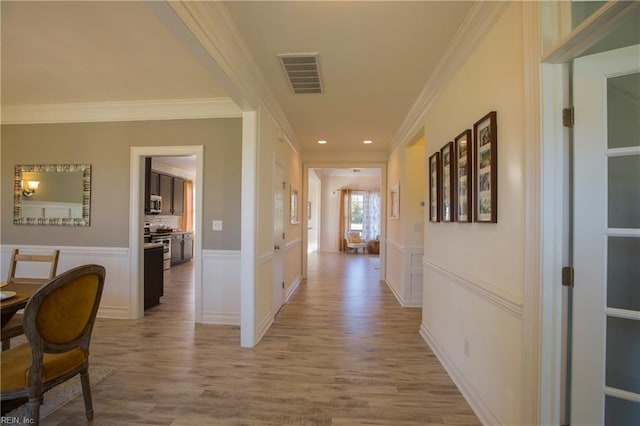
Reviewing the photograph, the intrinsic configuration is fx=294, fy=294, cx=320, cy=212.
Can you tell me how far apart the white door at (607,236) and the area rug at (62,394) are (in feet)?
10.4

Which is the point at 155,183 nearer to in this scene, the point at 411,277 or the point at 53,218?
the point at 53,218

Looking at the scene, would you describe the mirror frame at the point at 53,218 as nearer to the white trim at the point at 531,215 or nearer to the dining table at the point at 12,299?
the dining table at the point at 12,299

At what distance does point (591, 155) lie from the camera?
1341 mm

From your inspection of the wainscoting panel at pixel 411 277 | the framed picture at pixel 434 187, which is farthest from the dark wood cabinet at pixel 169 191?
the framed picture at pixel 434 187

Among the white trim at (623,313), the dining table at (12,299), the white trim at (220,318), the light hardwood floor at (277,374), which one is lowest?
the light hardwood floor at (277,374)

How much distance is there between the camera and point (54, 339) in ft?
5.44

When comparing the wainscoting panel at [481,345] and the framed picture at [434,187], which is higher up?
the framed picture at [434,187]

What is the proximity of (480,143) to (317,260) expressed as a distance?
7421 millimetres

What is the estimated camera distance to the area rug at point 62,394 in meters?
1.94

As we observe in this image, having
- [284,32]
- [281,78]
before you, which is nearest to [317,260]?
[281,78]

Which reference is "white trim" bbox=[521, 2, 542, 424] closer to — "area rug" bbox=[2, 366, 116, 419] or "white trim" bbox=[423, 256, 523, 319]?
"white trim" bbox=[423, 256, 523, 319]

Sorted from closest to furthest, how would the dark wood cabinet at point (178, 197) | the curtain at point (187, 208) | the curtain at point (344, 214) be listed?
1. the dark wood cabinet at point (178, 197)
2. the curtain at point (187, 208)
3. the curtain at point (344, 214)

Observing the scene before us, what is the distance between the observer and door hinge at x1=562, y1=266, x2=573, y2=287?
1.38 metres

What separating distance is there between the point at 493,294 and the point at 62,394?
3081mm
